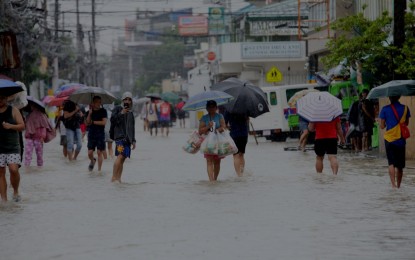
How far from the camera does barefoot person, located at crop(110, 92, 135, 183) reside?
718 inches

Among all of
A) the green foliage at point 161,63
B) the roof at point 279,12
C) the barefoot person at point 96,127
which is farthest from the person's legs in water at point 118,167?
the green foliage at point 161,63

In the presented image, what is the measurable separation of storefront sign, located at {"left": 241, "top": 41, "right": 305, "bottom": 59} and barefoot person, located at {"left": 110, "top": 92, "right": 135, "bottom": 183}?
4136 cm

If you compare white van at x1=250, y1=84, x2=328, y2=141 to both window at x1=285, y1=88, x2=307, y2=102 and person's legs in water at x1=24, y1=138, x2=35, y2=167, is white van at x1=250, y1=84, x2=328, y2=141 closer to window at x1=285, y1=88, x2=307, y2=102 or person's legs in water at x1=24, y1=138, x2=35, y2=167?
window at x1=285, y1=88, x2=307, y2=102

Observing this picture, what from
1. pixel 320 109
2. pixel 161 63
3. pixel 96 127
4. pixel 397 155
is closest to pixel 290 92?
pixel 96 127

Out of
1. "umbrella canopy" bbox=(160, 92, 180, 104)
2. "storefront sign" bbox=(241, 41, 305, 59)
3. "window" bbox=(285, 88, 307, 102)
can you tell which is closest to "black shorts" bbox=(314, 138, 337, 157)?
"window" bbox=(285, 88, 307, 102)

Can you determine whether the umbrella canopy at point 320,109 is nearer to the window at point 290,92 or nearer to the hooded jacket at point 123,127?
the hooded jacket at point 123,127

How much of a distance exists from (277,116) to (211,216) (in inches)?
937

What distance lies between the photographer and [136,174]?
830 inches

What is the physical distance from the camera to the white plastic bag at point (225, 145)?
17875 mm

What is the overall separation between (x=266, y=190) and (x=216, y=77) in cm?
5093

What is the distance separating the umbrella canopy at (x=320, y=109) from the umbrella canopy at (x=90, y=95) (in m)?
4.26

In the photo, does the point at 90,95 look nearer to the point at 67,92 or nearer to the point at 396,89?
the point at 67,92

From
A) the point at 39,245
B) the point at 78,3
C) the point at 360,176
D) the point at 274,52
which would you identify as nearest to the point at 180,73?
the point at 78,3

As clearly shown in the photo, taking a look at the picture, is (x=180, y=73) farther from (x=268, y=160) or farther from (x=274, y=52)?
(x=268, y=160)
